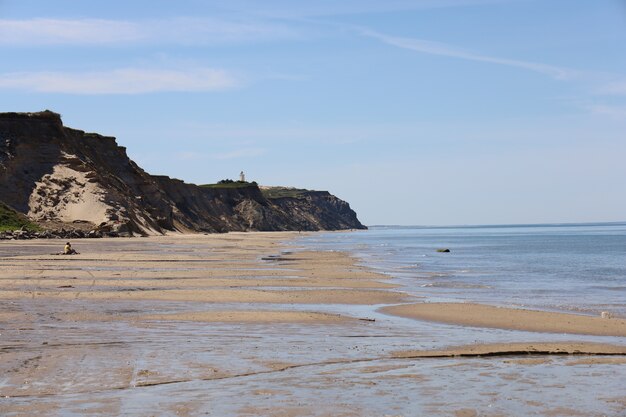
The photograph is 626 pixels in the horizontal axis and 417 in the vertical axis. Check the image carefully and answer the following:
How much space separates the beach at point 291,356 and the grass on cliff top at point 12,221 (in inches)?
1889

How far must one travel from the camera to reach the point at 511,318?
59.9ft

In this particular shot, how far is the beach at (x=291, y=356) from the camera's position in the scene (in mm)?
8930

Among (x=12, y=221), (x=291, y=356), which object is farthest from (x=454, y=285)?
(x=12, y=221)

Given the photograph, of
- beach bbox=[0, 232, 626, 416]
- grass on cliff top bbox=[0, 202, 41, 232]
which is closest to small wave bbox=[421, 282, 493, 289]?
beach bbox=[0, 232, 626, 416]

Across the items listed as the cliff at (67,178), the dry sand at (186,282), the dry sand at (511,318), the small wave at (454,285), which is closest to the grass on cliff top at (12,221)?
the cliff at (67,178)

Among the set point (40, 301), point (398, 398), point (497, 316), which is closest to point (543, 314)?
point (497, 316)

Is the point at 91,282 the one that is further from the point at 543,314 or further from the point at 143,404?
the point at 143,404

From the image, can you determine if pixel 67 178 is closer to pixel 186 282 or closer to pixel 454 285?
pixel 186 282

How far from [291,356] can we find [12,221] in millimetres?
62750

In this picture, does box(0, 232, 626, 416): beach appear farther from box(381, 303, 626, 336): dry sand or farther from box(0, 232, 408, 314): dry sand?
box(0, 232, 408, 314): dry sand

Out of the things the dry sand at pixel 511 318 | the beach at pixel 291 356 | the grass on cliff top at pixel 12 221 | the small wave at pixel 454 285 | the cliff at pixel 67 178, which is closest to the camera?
the beach at pixel 291 356

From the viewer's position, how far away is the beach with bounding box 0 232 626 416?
352 inches

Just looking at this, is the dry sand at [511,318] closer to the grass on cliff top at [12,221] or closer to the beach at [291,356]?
the beach at [291,356]

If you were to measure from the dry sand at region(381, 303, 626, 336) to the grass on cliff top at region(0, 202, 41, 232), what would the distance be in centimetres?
5412
